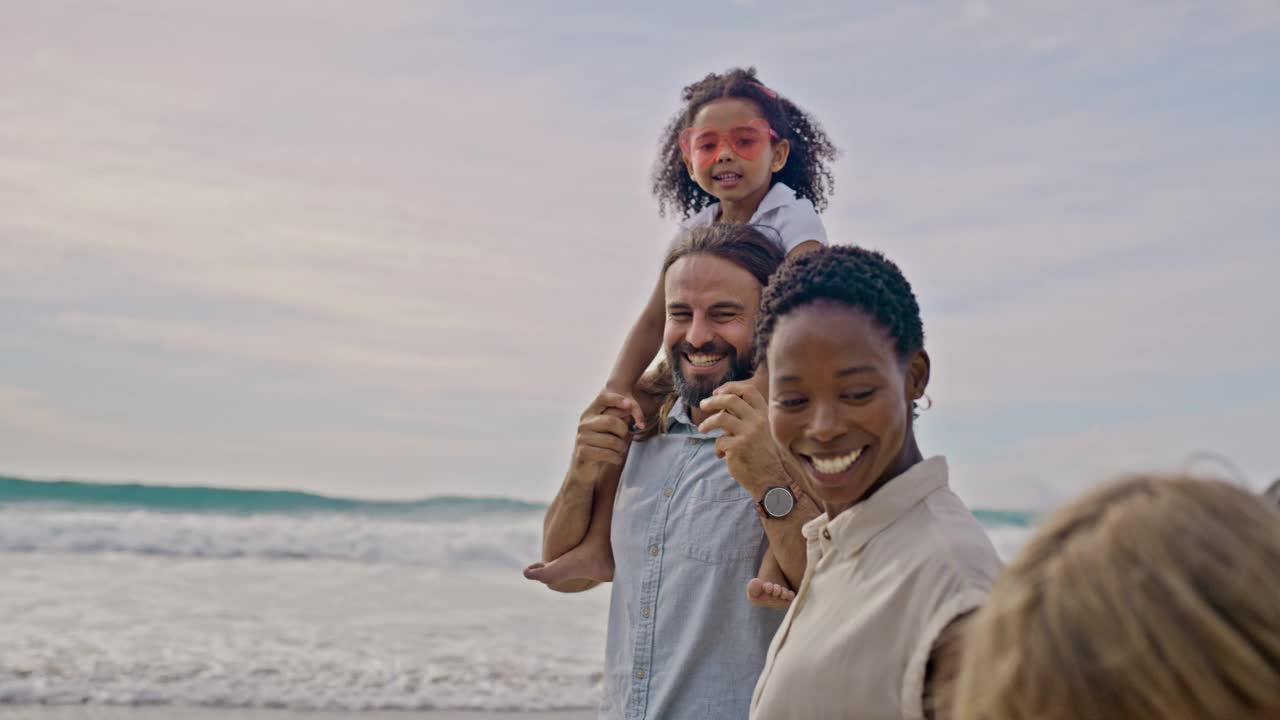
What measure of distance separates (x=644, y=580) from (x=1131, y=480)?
1.72 meters

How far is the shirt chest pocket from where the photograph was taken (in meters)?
2.55

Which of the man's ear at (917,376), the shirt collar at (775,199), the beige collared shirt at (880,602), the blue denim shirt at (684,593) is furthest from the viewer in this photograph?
the shirt collar at (775,199)

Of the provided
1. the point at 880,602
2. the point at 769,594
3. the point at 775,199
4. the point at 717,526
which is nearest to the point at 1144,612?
the point at 880,602

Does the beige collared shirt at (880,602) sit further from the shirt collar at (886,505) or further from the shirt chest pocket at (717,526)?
the shirt chest pocket at (717,526)

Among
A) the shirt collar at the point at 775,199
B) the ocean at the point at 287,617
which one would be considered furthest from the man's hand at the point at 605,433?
the ocean at the point at 287,617

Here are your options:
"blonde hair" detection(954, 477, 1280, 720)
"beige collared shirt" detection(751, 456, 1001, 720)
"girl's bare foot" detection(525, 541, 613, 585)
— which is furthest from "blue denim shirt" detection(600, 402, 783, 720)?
"blonde hair" detection(954, 477, 1280, 720)

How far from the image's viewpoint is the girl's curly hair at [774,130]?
152 inches

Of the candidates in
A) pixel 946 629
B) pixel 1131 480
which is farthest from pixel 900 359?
pixel 1131 480

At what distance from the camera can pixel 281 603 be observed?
10.9 m

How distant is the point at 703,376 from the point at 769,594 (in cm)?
56

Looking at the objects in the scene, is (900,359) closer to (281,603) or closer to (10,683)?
(10,683)

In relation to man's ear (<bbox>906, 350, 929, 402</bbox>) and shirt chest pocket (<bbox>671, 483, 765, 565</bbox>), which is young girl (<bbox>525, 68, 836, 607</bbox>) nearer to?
shirt chest pocket (<bbox>671, 483, 765, 565</bbox>)

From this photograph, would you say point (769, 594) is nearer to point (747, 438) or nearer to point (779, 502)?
point (779, 502)

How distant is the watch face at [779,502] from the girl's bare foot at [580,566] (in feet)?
2.20
